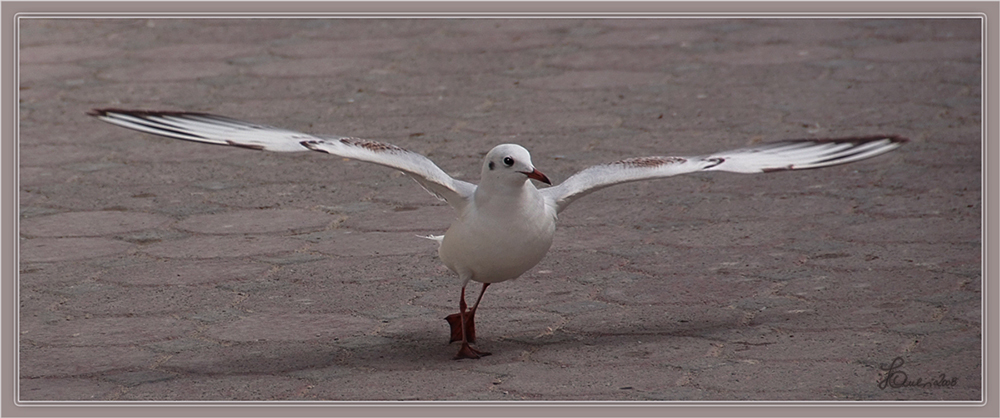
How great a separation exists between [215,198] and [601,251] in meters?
1.76

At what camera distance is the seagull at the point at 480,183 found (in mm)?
3447

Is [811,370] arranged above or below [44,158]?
below

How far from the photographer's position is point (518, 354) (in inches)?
Answer: 143

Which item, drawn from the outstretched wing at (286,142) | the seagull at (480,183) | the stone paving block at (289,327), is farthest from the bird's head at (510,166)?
the stone paving block at (289,327)

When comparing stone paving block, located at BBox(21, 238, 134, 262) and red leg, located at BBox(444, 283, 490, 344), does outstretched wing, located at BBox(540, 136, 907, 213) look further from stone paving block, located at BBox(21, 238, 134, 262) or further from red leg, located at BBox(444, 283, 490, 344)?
stone paving block, located at BBox(21, 238, 134, 262)

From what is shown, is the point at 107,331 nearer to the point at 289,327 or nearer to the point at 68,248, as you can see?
the point at 289,327

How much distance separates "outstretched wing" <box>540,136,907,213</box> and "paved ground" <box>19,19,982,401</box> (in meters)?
0.44

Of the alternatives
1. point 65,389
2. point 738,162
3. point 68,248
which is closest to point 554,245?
point 738,162

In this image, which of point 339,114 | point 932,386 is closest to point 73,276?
point 339,114

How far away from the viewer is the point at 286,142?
139 inches

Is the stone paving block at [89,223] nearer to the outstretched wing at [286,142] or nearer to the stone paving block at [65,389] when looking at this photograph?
the outstretched wing at [286,142]

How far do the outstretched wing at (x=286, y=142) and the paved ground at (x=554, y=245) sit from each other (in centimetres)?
52

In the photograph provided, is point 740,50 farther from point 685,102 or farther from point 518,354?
point 518,354

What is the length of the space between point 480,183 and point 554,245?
119 cm
